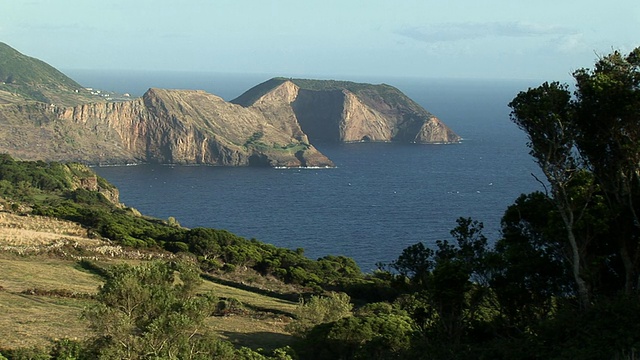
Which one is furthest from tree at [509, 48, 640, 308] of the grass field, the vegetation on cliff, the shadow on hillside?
the shadow on hillside

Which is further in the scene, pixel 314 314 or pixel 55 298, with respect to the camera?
pixel 55 298

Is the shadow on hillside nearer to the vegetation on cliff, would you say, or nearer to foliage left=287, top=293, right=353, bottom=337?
foliage left=287, top=293, right=353, bottom=337

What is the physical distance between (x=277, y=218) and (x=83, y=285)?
83.8m

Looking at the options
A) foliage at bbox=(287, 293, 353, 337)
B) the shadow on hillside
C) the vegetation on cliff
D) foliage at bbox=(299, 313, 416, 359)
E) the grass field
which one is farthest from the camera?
foliage at bbox=(287, 293, 353, 337)

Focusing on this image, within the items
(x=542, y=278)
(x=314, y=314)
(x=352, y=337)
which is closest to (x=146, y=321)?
(x=352, y=337)

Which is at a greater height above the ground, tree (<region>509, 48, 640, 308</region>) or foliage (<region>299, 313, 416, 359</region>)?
tree (<region>509, 48, 640, 308</region>)

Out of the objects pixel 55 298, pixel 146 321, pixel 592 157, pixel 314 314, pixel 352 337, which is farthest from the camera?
pixel 55 298

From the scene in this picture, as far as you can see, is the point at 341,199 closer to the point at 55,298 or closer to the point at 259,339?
the point at 55,298

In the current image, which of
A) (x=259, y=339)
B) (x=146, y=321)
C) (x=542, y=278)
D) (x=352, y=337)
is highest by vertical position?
(x=542, y=278)

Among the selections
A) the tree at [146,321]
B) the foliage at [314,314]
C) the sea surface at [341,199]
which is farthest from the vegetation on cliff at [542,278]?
the sea surface at [341,199]

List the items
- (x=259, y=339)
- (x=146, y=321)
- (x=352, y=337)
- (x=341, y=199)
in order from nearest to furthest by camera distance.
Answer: (x=146, y=321), (x=352, y=337), (x=259, y=339), (x=341, y=199)

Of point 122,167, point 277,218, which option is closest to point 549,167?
point 277,218

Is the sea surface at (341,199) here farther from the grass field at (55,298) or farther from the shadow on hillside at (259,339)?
the shadow on hillside at (259,339)

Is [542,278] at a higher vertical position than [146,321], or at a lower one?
higher
